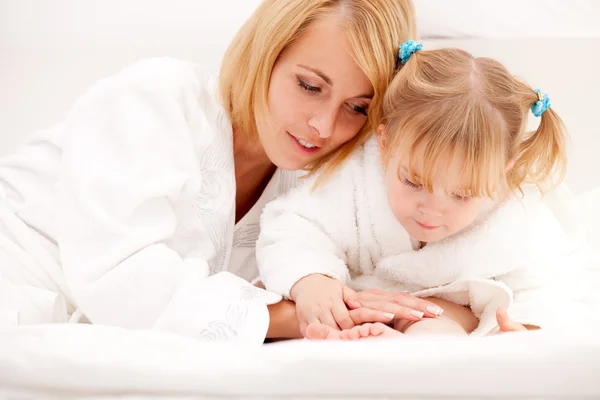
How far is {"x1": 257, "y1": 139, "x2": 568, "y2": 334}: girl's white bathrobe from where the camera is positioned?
1.25 metres

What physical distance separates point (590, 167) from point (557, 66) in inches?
11.4

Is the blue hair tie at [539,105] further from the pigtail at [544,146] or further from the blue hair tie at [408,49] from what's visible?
the blue hair tie at [408,49]

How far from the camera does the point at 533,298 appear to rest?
1.23 meters

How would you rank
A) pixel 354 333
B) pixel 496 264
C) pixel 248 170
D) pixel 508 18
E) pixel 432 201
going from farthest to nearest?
pixel 508 18 < pixel 248 170 < pixel 496 264 < pixel 432 201 < pixel 354 333

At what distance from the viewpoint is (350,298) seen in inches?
47.2

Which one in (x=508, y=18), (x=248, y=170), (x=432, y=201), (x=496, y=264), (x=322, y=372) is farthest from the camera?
(x=508, y=18)

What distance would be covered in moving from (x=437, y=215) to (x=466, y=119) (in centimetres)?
16

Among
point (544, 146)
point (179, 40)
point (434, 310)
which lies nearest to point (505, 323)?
point (434, 310)

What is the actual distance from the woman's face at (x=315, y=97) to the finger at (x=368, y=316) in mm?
307

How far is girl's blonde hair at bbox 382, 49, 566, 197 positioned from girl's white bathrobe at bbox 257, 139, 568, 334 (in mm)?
102

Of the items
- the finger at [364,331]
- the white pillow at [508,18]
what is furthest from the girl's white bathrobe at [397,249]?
the white pillow at [508,18]

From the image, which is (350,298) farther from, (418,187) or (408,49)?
(408,49)

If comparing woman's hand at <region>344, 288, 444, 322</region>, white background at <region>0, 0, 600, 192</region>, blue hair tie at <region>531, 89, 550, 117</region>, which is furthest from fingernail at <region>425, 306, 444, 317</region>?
white background at <region>0, 0, 600, 192</region>

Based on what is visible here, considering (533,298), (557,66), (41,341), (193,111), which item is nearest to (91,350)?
(41,341)
